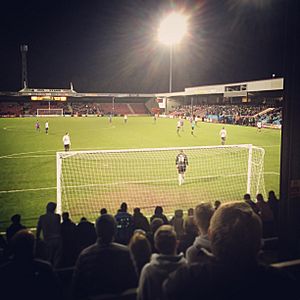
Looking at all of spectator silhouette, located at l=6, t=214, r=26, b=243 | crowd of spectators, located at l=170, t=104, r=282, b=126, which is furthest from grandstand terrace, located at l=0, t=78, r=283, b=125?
spectator silhouette, located at l=6, t=214, r=26, b=243

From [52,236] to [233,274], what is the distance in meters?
5.41

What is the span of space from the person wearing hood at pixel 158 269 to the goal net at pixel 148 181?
327 inches

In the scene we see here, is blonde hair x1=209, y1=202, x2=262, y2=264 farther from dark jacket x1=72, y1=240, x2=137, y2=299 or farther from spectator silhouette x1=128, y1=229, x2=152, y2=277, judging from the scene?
spectator silhouette x1=128, y1=229, x2=152, y2=277

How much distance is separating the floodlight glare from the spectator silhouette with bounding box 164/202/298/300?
53988 millimetres

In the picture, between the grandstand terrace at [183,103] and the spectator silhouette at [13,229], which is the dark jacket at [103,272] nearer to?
the spectator silhouette at [13,229]

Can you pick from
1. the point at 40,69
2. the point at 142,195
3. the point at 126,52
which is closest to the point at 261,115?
the point at 142,195

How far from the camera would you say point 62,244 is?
624 centimetres

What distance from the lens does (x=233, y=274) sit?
6.66 feet

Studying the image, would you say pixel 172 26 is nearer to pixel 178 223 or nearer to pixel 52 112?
pixel 52 112

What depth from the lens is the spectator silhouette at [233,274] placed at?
2.00 meters

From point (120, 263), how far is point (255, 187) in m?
13.3

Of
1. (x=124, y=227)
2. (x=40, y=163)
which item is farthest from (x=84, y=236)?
(x=40, y=163)

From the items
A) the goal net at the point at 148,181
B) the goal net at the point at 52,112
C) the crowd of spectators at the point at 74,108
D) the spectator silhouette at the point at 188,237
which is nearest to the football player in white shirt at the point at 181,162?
the goal net at the point at 148,181

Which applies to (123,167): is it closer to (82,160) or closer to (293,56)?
(82,160)
